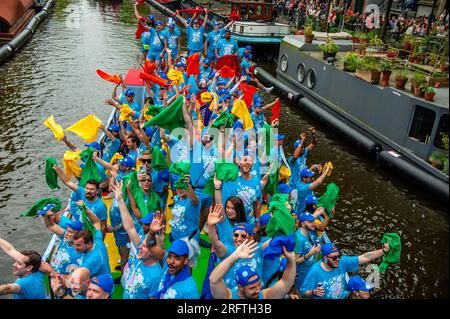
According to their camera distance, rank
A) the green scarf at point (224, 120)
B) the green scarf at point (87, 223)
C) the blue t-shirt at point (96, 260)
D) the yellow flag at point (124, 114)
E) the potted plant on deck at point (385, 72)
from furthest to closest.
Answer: the potted plant on deck at point (385, 72)
the yellow flag at point (124, 114)
the green scarf at point (224, 120)
the green scarf at point (87, 223)
the blue t-shirt at point (96, 260)

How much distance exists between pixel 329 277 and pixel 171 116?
3.52m

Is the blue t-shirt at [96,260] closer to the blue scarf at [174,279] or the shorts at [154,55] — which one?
the blue scarf at [174,279]

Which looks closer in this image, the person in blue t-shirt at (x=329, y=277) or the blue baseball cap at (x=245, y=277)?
the blue baseball cap at (x=245, y=277)

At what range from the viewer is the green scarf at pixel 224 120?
316 inches

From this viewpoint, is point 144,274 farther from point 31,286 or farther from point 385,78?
point 385,78

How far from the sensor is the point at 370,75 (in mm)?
14711

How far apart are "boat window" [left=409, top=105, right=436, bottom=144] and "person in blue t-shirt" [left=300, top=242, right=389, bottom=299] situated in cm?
806

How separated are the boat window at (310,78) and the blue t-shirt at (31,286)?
1517cm

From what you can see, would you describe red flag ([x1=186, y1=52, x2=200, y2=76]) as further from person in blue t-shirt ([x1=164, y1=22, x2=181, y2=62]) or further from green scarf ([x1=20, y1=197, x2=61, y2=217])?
green scarf ([x1=20, y1=197, x2=61, y2=217])

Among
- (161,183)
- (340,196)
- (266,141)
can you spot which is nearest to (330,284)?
(161,183)

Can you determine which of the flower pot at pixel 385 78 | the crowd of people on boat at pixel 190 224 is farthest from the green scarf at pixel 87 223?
the flower pot at pixel 385 78

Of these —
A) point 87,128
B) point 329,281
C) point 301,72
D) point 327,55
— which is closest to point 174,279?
point 329,281

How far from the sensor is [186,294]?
4.20 metres
